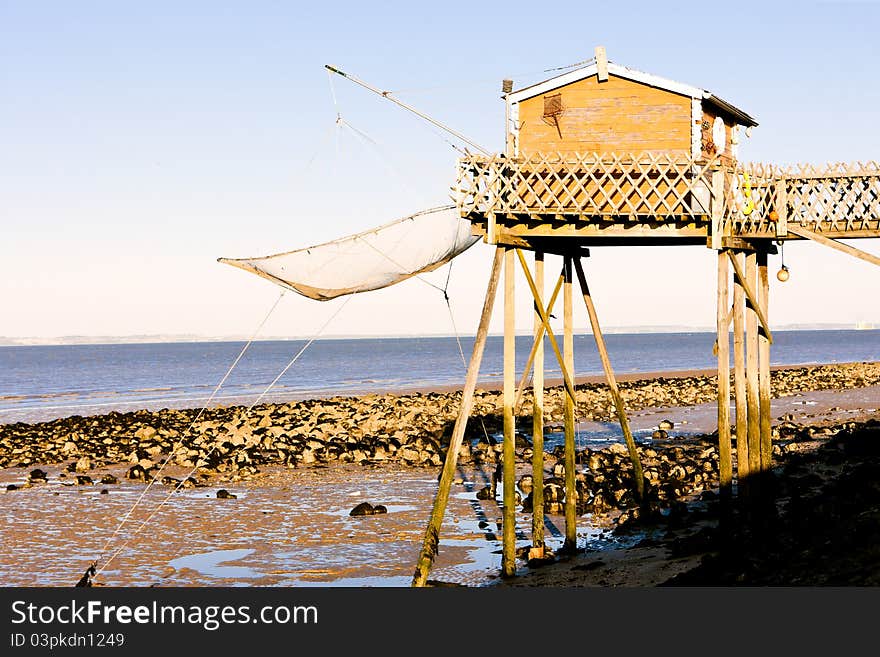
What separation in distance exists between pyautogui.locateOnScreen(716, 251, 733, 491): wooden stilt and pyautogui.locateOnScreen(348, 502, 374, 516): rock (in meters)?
9.36

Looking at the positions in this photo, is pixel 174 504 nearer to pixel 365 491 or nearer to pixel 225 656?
pixel 365 491

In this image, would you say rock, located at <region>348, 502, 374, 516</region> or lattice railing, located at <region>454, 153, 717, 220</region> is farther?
rock, located at <region>348, 502, 374, 516</region>

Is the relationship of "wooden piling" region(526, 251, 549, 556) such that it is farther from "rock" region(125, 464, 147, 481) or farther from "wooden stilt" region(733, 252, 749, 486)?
"rock" region(125, 464, 147, 481)

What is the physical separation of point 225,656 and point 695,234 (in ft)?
35.5

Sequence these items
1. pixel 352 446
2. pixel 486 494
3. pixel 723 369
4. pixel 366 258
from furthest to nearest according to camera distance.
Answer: pixel 352 446
pixel 486 494
pixel 366 258
pixel 723 369

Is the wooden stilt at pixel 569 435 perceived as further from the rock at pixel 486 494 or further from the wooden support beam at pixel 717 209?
the rock at pixel 486 494

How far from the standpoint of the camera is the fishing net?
21.4 m

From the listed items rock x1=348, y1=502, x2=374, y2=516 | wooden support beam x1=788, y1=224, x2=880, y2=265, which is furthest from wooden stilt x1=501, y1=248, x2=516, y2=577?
rock x1=348, y1=502, x2=374, y2=516

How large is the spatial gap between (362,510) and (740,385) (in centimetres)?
965

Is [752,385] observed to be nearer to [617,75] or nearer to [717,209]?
[717,209]

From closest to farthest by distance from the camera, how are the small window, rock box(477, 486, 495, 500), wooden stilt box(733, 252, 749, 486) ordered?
1. wooden stilt box(733, 252, 749, 486)
2. the small window
3. rock box(477, 486, 495, 500)

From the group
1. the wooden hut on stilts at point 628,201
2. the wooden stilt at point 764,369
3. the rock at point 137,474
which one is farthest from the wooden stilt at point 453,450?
the rock at point 137,474

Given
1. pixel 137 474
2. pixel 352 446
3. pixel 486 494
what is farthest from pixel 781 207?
pixel 352 446

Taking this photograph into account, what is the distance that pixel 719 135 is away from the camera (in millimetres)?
20422
